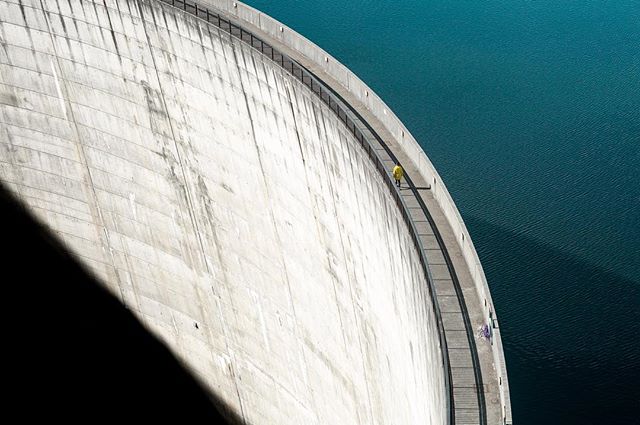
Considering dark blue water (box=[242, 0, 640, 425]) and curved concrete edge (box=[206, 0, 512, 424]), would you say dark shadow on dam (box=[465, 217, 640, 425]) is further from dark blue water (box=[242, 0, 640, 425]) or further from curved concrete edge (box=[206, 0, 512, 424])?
curved concrete edge (box=[206, 0, 512, 424])

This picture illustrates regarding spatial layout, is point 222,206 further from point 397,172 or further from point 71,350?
point 71,350

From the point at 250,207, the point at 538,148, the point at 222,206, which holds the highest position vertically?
the point at 538,148

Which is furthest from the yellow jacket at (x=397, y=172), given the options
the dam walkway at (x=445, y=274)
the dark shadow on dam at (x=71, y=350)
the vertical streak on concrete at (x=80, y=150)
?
the dark shadow on dam at (x=71, y=350)

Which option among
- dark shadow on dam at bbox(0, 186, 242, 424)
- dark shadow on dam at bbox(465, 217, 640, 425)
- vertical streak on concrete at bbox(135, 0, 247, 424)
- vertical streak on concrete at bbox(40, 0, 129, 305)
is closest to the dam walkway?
vertical streak on concrete at bbox(135, 0, 247, 424)

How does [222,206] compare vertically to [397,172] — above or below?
above

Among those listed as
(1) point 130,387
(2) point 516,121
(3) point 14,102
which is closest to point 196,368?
(1) point 130,387

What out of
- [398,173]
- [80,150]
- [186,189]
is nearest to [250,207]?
[186,189]

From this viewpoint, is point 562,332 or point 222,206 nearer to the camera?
point 222,206
